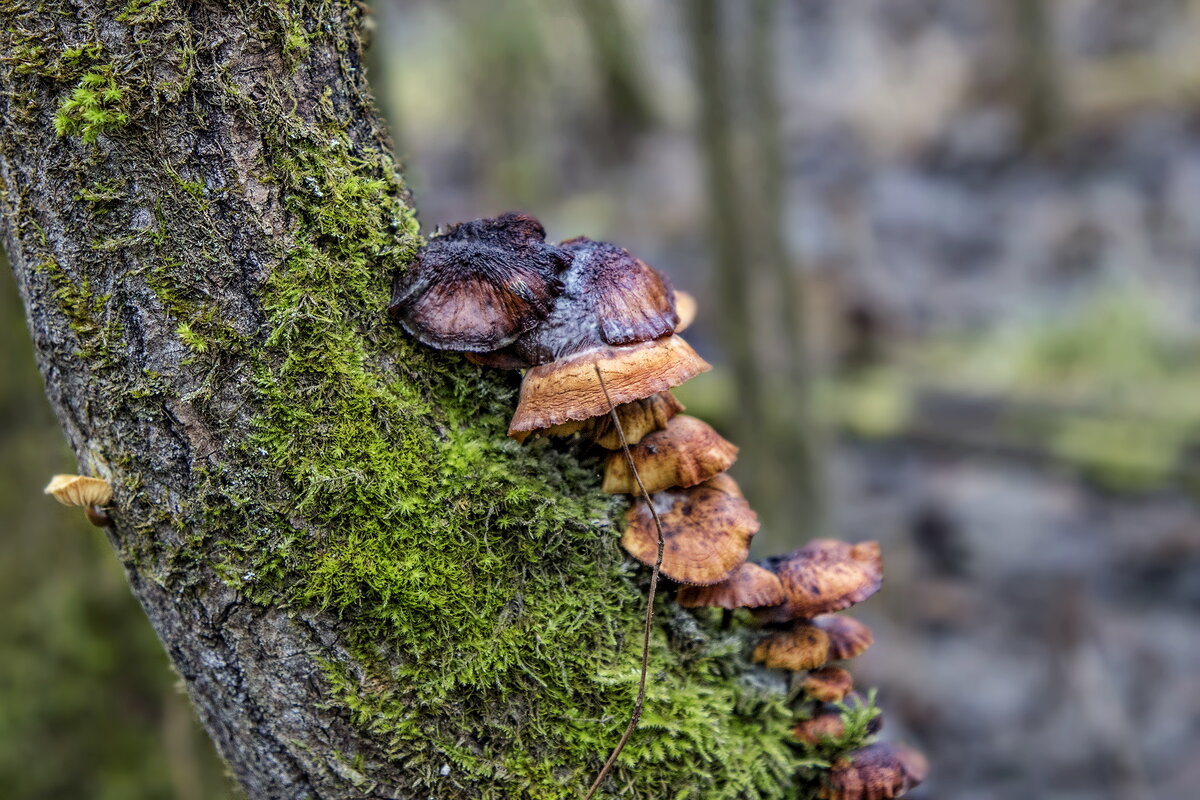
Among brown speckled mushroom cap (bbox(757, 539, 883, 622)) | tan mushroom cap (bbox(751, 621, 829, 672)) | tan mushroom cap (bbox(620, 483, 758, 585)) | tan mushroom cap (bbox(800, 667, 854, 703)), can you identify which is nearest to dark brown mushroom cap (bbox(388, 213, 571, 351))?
tan mushroom cap (bbox(620, 483, 758, 585))

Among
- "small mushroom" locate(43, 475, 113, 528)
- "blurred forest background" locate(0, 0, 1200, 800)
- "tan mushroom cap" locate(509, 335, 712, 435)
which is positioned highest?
"blurred forest background" locate(0, 0, 1200, 800)

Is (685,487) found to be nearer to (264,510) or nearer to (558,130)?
(264,510)

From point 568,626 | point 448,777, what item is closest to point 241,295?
point 568,626

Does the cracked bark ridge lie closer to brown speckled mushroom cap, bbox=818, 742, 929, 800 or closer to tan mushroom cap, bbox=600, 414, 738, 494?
tan mushroom cap, bbox=600, 414, 738, 494

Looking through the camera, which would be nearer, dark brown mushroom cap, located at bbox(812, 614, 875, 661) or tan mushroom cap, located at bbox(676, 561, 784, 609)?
→ tan mushroom cap, located at bbox(676, 561, 784, 609)

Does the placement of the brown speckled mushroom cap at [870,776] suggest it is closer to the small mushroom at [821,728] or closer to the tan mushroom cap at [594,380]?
the small mushroom at [821,728]

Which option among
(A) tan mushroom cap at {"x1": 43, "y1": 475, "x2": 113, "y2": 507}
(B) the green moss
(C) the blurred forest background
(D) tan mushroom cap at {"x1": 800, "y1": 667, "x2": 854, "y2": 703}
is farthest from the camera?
(C) the blurred forest background

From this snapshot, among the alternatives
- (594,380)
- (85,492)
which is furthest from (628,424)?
(85,492)
